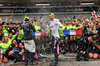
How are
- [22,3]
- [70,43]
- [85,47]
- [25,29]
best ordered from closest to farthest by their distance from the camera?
1. [25,29]
2. [85,47]
3. [70,43]
4. [22,3]

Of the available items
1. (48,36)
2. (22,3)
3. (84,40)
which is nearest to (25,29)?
(48,36)

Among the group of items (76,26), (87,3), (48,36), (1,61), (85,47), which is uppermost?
(87,3)

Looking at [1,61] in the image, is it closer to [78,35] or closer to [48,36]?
[48,36]

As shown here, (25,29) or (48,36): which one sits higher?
(25,29)

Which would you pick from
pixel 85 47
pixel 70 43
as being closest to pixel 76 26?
pixel 70 43

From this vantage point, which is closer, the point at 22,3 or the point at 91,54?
the point at 91,54

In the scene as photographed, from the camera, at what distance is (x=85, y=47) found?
5426 millimetres

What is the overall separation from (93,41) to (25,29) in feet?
9.75

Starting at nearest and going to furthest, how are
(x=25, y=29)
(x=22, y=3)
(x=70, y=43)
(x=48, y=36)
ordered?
(x=25, y=29)
(x=48, y=36)
(x=70, y=43)
(x=22, y=3)

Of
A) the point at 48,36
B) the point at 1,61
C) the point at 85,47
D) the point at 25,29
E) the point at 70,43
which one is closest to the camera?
the point at 25,29

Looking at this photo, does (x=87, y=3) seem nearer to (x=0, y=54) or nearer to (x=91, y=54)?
(x=91, y=54)

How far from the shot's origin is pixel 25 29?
420 centimetres

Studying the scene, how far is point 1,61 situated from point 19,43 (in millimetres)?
1068

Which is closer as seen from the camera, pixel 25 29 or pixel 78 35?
pixel 25 29
